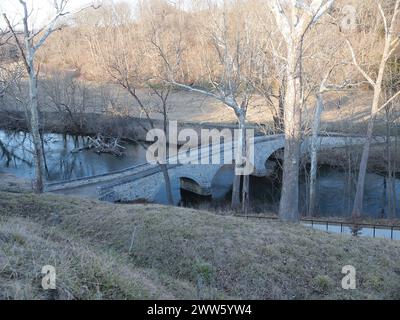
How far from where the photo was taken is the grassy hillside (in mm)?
4742

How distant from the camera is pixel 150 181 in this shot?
→ 2289 cm

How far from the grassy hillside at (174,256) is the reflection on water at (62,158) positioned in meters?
19.8

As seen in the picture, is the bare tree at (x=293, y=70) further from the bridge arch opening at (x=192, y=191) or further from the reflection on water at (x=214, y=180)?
the bridge arch opening at (x=192, y=191)

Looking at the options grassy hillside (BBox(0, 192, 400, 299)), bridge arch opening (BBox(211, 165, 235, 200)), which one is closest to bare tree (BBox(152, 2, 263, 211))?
bridge arch opening (BBox(211, 165, 235, 200))

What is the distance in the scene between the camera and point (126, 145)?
119 feet

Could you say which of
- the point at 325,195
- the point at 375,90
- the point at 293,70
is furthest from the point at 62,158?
the point at 293,70

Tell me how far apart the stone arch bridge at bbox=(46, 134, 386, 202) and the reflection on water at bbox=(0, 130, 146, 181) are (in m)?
6.71

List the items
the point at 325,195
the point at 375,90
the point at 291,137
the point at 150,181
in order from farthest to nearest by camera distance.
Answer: the point at 325,195 → the point at 150,181 → the point at 375,90 → the point at 291,137

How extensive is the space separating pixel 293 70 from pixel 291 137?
1.80 meters

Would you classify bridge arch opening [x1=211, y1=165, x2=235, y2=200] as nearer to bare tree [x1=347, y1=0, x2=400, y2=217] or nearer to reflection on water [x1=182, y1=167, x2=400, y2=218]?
reflection on water [x1=182, y1=167, x2=400, y2=218]

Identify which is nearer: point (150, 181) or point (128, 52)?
point (150, 181)

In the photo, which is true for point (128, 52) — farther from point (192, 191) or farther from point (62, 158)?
point (192, 191)

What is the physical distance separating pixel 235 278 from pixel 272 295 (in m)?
0.67
